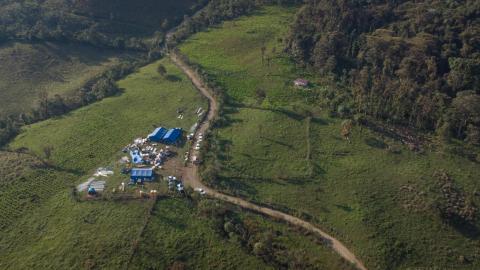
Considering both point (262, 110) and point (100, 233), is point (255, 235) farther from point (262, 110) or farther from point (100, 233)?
point (262, 110)

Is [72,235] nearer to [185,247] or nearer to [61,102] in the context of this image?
[185,247]

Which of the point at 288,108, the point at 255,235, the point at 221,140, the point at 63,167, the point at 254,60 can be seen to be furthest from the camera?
the point at 254,60

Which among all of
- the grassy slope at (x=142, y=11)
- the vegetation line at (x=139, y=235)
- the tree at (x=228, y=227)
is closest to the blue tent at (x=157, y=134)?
the vegetation line at (x=139, y=235)

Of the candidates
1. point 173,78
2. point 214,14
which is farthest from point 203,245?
point 214,14

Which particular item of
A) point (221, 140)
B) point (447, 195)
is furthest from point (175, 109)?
point (447, 195)

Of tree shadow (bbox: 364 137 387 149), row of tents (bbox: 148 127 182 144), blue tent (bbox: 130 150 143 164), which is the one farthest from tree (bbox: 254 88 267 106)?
blue tent (bbox: 130 150 143 164)

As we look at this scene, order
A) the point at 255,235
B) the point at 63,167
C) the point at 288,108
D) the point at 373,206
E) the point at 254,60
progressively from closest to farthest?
the point at 255,235
the point at 373,206
the point at 63,167
the point at 288,108
the point at 254,60
